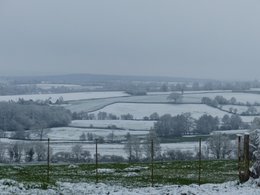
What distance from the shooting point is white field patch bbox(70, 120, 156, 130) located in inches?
3661

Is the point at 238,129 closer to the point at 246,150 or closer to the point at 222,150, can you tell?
the point at 222,150

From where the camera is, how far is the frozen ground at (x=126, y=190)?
50.8 ft

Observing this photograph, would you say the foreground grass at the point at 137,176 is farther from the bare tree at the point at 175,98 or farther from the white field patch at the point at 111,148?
the bare tree at the point at 175,98

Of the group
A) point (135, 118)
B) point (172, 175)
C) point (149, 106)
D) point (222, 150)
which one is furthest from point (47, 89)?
point (172, 175)

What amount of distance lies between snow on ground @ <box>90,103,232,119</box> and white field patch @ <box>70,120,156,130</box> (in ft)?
25.6

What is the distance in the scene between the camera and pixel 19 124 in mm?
93875

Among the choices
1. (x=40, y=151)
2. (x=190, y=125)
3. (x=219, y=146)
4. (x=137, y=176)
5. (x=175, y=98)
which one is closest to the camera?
(x=137, y=176)

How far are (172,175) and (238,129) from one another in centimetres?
6937

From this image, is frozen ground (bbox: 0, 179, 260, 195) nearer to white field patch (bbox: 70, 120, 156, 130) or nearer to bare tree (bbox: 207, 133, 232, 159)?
bare tree (bbox: 207, 133, 232, 159)

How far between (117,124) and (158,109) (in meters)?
25.9

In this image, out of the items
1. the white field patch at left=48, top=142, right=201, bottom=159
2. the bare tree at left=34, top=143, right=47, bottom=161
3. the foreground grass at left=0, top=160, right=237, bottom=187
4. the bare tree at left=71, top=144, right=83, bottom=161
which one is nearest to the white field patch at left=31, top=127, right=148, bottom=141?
the white field patch at left=48, top=142, right=201, bottom=159

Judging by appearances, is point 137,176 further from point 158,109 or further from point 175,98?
point 175,98

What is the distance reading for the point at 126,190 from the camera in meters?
16.7

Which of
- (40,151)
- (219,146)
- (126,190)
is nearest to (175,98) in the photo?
(219,146)
